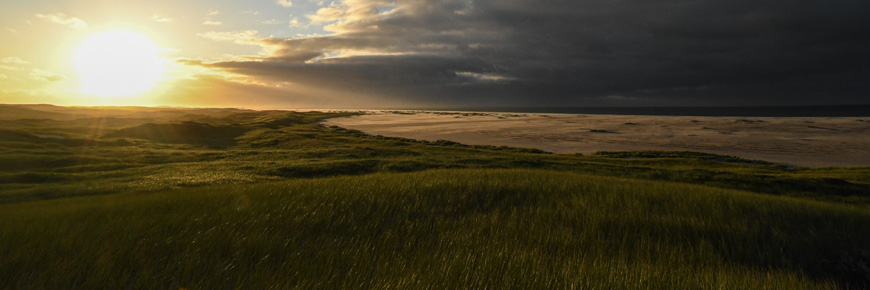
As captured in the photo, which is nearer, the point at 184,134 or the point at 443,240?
the point at 443,240

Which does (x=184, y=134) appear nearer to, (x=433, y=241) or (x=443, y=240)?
(x=433, y=241)

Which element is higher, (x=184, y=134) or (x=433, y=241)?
(x=433, y=241)

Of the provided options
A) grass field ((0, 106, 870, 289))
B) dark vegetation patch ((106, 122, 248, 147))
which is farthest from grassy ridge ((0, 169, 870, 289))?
dark vegetation patch ((106, 122, 248, 147))

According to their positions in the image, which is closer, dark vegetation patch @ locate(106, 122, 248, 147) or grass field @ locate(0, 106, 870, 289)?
grass field @ locate(0, 106, 870, 289)

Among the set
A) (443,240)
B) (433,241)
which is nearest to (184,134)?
(433,241)

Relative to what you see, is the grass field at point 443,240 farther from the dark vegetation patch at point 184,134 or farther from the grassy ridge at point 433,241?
the dark vegetation patch at point 184,134

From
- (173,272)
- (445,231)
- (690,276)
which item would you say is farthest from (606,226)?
(173,272)

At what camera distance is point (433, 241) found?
5.24 meters

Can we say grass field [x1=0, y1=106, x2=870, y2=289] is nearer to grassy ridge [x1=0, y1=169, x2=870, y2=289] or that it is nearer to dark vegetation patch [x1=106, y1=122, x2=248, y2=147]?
grassy ridge [x1=0, y1=169, x2=870, y2=289]

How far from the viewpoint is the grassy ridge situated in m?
3.73

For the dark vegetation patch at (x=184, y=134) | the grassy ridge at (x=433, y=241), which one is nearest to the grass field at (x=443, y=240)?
the grassy ridge at (x=433, y=241)

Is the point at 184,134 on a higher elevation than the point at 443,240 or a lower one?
lower

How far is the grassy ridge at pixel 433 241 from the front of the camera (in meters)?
3.73

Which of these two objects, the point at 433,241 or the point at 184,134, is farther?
the point at 184,134
